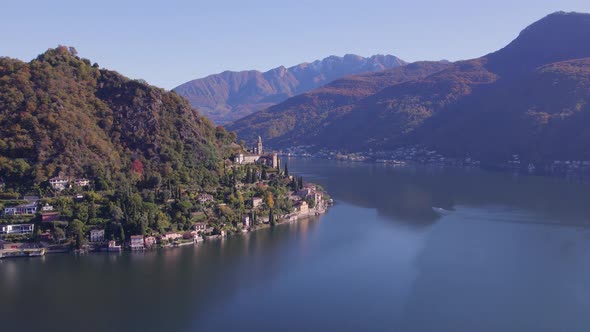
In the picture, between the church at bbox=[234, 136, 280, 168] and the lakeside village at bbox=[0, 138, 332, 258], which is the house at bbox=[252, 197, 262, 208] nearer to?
the lakeside village at bbox=[0, 138, 332, 258]

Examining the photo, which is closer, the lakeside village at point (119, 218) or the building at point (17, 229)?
the building at point (17, 229)

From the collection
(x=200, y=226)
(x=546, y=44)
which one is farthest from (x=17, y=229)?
(x=546, y=44)

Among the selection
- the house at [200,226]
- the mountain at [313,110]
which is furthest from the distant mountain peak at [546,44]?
the house at [200,226]

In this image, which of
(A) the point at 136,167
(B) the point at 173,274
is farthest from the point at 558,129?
(B) the point at 173,274

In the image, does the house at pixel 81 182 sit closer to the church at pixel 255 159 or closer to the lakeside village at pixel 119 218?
the lakeside village at pixel 119 218

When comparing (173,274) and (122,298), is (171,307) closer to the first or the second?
(122,298)

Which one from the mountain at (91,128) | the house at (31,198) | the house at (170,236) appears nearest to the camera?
the house at (170,236)
